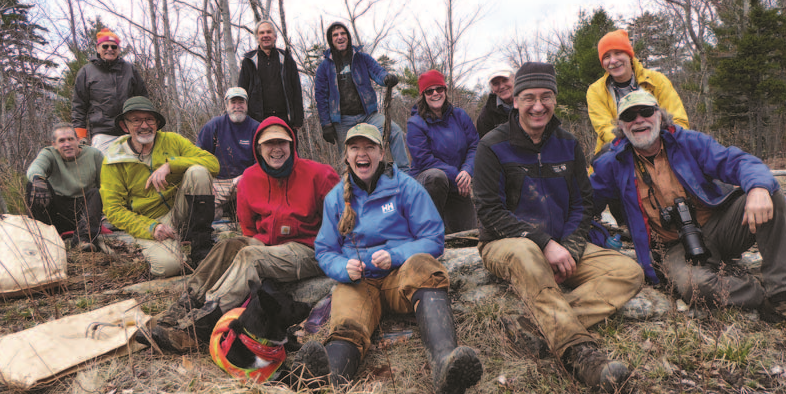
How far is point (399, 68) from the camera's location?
1842cm

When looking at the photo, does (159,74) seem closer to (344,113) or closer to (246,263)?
(344,113)

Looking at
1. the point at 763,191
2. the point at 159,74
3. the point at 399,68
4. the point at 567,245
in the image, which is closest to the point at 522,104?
the point at 567,245

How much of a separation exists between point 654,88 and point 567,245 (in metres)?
2.49

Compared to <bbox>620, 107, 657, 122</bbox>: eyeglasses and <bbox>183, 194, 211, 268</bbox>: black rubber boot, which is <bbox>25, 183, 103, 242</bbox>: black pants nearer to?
<bbox>183, 194, 211, 268</bbox>: black rubber boot

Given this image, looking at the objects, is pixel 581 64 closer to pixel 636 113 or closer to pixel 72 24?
pixel 636 113

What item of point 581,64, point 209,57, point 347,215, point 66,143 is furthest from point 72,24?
point 581,64

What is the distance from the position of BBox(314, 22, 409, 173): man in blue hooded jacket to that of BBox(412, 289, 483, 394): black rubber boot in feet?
10.8

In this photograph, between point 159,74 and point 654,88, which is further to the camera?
point 159,74

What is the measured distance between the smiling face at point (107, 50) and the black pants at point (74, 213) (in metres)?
1.94

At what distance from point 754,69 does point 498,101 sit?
13.8m

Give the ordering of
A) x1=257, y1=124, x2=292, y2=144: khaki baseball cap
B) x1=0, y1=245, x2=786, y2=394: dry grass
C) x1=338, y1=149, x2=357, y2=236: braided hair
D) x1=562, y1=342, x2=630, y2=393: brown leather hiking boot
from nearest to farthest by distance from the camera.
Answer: x1=562, y1=342, x2=630, y2=393: brown leather hiking boot, x1=0, y1=245, x2=786, y2=394: dry grass, x1=338, y1=149, x2=357, y2=236: braided hair, x1=257, y1=124, x2=292, y2=144: khaki baseball cap

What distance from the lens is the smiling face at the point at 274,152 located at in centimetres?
360

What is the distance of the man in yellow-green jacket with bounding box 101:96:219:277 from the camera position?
4152mm

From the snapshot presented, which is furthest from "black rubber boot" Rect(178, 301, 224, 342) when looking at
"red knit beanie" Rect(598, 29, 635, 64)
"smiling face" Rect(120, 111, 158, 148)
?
"red knit beanie" Rect(598, 29, 635, 64)
